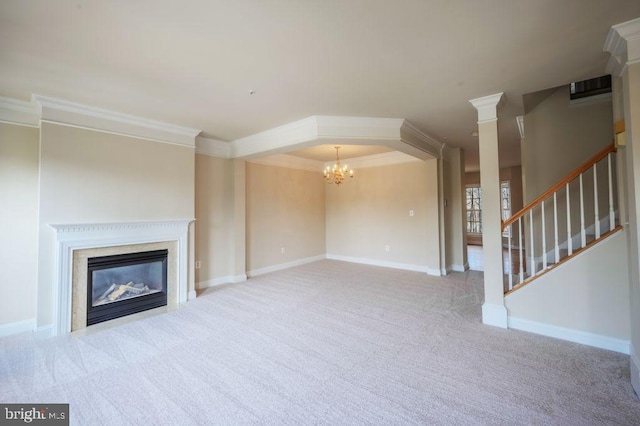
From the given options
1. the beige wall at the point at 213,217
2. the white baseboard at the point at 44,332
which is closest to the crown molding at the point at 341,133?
the beige wall at the point at 213,217

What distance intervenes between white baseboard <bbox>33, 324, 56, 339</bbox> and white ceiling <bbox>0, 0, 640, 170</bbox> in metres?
2.60

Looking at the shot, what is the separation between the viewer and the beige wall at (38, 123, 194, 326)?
3.02 m

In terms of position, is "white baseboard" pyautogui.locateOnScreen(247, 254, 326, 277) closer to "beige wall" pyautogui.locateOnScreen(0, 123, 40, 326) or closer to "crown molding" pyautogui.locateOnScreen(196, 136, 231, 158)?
"crown molding" pyautogui.locateOnScreen(196, 136, 231, 158)

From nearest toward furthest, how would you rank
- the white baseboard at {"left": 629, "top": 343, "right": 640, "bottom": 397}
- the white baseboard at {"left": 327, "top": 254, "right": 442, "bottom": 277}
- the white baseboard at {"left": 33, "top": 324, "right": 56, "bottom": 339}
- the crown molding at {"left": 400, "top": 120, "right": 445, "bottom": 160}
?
1. the white baseboard at {"left": 629, "top": 343, "right": 640, "bottom": 397}
2. the white baseboard at {"left": 33, "top": 324, "right": 56, "bottom": 339}
3. the crown molding at {"left": 400, "top": 120, "right": 445, "bottom": 160}
4. the white baseboard at {"left": 327, "top": 254, "right": 442, "bottom": 277}

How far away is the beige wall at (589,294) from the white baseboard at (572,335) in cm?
3

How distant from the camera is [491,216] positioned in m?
3.13

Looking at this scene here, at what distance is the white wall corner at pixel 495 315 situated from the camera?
3.04 m

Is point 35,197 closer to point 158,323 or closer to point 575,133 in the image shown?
point 158,323

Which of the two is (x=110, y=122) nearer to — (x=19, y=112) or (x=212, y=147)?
(x=19, y=112)

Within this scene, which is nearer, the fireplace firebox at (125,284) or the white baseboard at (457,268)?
the fireplace firebox at (125,284)

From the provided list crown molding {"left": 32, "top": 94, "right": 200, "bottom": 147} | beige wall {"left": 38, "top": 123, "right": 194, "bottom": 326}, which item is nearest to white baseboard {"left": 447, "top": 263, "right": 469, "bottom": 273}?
beige wall {"left": 38, "top": 123, "right": 194, "bottom": 326}

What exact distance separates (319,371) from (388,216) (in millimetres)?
4589

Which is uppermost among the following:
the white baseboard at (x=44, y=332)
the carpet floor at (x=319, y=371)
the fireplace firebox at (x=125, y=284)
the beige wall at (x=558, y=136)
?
the beige wall at (x=558, y=136)

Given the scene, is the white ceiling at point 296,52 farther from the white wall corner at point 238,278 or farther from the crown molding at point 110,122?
the white wall corner at point 238,278
